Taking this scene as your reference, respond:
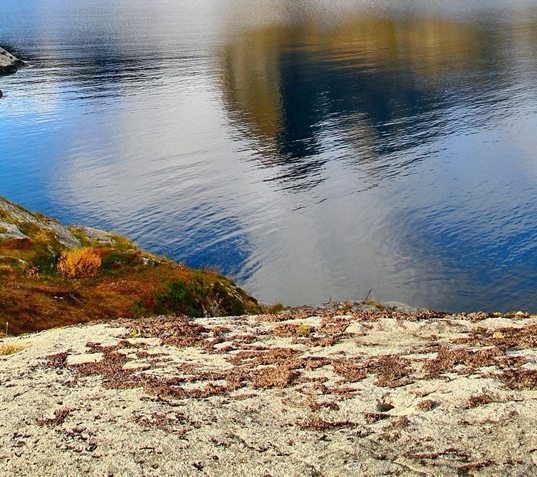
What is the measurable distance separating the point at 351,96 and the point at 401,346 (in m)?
81.9

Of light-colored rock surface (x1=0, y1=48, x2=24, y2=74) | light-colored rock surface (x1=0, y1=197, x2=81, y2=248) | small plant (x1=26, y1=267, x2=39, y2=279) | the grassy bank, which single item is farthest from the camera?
light-colored rock surface (x1=0, y1=48, x2=24, y2=74)

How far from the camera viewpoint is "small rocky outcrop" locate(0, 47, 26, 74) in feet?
368

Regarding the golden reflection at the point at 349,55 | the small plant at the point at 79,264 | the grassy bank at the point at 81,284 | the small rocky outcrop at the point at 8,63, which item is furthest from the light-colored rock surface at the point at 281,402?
the small rocky outcrop at the point at 8,63

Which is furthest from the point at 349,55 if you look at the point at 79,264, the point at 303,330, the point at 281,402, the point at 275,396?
the point at 281,402

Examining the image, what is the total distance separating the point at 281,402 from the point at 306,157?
5744 centimetres

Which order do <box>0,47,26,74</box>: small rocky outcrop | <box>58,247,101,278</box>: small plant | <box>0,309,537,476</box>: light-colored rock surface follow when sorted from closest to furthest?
<box>0,309,537,476</box>: light-colored rock surface, <box>58,247,101,278</box>: small plant, <box>0,47,26,74</box>: small rocky outcrop

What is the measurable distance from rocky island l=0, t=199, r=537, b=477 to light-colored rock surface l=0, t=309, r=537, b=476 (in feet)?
0.10

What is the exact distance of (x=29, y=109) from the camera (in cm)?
8731

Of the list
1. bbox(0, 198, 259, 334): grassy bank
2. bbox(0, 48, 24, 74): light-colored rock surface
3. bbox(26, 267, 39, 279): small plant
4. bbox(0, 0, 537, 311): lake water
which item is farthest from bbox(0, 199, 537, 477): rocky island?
bbox(0, 48, 24, 74): light-colored rock surface

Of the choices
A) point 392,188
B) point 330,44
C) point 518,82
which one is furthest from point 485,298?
point 330,44

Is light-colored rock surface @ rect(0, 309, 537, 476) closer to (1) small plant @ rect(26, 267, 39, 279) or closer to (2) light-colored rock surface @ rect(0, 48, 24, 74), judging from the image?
(1) small plant @ rect(26, 267, 39, 279)

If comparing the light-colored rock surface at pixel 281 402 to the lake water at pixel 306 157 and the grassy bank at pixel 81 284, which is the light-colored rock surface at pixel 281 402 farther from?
the lake water at pixel 306 157

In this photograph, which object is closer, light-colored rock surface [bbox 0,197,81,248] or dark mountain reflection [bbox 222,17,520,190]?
light-colored rock surface [bbox 0,197,81,248]

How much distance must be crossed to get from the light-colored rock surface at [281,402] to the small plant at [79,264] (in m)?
9.63
